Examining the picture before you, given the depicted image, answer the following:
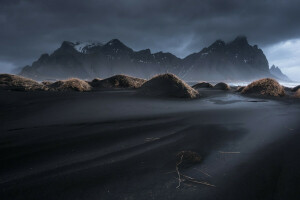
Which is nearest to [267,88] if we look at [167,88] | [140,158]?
[167,88]

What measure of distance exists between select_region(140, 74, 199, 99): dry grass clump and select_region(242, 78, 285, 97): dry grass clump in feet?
14.7

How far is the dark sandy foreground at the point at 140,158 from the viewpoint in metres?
1.18

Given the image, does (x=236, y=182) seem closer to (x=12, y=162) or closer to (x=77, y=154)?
(x=77, y=154)

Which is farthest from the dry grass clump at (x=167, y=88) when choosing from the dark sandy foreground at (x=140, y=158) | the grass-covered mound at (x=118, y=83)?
the grass-covered mound at (x=118, y=83)

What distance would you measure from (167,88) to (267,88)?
19.7 ft

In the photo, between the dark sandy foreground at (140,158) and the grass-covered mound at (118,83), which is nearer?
the dark sandy foreground at (140,158)

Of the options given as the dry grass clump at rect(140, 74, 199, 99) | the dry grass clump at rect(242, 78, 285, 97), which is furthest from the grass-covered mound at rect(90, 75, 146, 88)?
the dry grass clump at rect(242, 78, 285, 97)

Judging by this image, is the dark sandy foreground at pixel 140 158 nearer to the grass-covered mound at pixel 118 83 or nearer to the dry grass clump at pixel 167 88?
the dry grass clump at pixel 167 88

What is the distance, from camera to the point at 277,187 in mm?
1239

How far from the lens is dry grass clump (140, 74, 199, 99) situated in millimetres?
6977

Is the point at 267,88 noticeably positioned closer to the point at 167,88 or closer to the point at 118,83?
the point at 167,88

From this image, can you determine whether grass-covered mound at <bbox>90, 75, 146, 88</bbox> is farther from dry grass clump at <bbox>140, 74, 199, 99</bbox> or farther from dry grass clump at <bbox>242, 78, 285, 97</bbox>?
dry grass clump at <bbox>242, 78, 285, 97</bbox>

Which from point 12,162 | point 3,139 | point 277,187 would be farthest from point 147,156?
point 3,139

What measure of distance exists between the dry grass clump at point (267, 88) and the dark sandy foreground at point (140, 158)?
21.9ft
